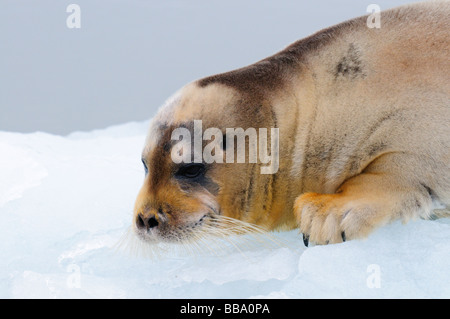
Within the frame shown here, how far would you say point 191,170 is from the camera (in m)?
2.72

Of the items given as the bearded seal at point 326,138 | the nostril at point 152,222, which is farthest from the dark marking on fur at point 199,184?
the nostril at point 152,222

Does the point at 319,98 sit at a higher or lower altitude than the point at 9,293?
higher

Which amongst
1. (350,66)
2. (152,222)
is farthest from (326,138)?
(152,222)

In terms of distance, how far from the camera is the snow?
8.04 ft

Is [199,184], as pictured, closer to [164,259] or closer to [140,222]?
[140,222]

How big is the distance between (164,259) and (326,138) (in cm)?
96

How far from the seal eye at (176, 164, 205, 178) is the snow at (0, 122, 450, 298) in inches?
13.6

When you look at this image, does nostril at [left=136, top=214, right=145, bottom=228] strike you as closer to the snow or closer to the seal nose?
the seal nose

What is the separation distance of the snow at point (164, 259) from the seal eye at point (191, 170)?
35 cm

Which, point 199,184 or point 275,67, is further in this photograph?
point 275,67

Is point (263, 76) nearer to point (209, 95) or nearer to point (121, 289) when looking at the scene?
point (209, 95)

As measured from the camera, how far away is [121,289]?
2.60m
